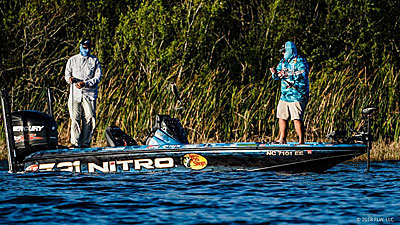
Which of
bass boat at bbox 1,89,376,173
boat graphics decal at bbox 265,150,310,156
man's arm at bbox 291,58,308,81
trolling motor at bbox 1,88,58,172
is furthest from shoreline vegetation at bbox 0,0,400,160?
boat graphics decal at bbox 265,150,310,156

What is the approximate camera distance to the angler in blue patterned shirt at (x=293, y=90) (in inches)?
385

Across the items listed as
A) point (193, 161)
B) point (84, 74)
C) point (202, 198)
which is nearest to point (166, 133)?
point (193, 161)

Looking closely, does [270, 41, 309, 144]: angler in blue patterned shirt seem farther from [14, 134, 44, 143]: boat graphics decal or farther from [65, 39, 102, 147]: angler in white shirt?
[14, 134, 44, 143]: boat graphics decal

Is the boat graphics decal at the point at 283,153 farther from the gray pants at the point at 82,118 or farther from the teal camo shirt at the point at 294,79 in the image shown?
the gray pants at the point at 82,118

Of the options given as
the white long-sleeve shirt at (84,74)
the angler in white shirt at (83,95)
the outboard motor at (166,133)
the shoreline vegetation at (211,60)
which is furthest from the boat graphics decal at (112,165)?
the shoreline vegetation at (211,60)

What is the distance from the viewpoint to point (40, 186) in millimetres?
8680

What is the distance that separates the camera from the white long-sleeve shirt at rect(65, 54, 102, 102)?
10617mm

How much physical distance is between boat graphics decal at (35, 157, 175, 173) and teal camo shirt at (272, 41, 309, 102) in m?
1.77

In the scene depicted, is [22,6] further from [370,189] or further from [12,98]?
[370,189]

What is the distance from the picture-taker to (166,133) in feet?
33.6

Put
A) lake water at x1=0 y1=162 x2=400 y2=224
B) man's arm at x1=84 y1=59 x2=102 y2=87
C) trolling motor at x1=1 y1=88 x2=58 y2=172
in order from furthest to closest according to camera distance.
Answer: man's arm at x1=84 y1=59 x2=102 y2=87 < trolling motor at x1=1 y1=88 x2=58 y2=172 < lake water at x1=0 y1=162 x2=400 y2=224

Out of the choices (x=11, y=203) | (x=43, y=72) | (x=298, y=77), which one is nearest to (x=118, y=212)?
(x=11, y=203)

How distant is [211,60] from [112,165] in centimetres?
804
